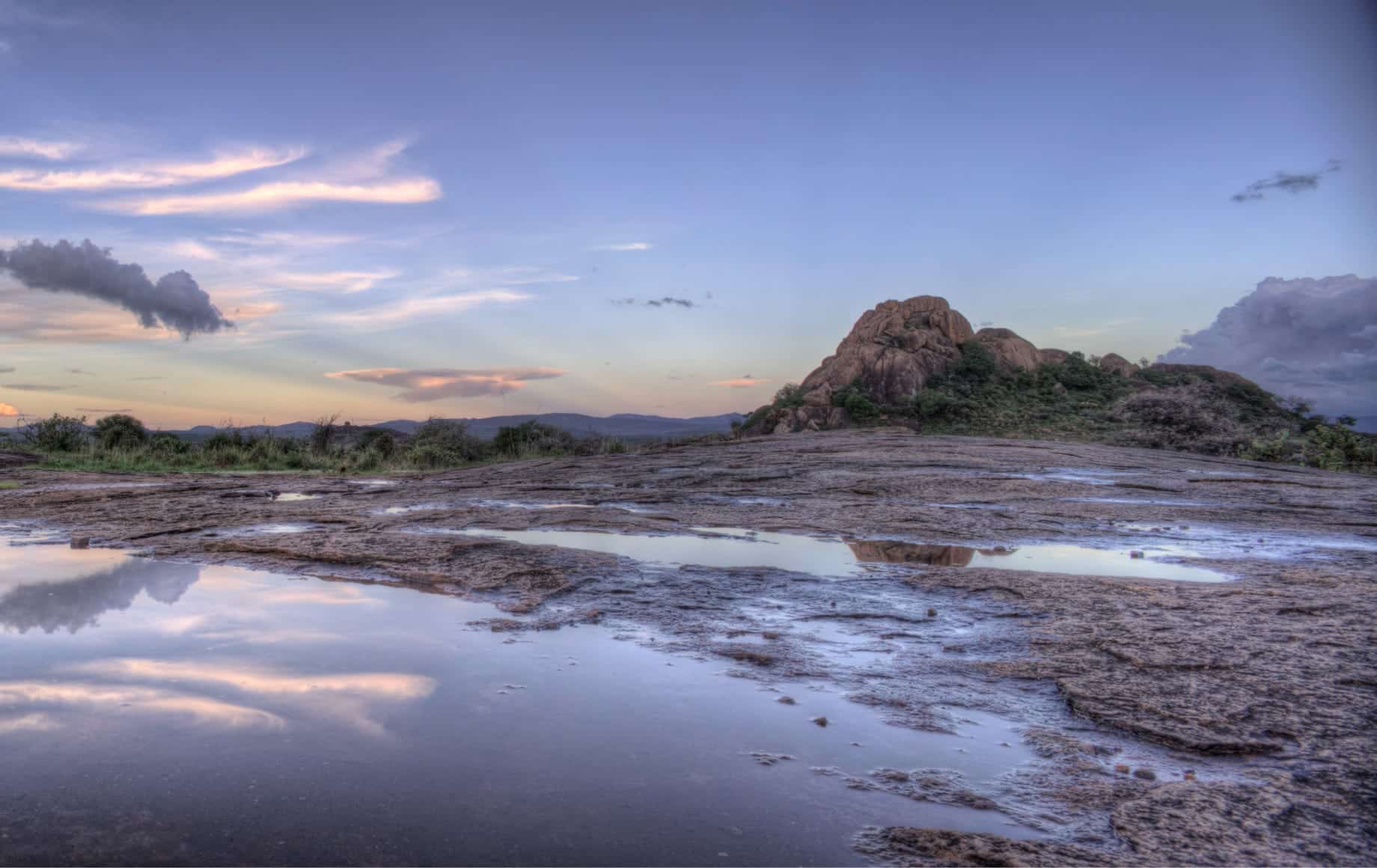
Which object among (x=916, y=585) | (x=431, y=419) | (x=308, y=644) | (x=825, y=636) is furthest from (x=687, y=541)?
(x=431, y=419)

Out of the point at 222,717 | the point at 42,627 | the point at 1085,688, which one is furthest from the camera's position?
the point at 42,627

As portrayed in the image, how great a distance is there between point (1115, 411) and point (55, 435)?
44.1 m

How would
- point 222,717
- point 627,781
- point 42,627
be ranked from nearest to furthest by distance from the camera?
point 627,781, point 222,717, point 42,627

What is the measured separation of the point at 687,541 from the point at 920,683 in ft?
15.4

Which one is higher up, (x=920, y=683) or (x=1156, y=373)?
(x=1156, y=373)

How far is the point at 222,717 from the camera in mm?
3148

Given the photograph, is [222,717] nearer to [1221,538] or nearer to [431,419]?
[1221,538]

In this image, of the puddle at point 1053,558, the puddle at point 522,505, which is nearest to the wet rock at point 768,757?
the puddle at point 1053,558

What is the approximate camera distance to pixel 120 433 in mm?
27672

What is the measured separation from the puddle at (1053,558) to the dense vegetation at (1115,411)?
1913 centimetres

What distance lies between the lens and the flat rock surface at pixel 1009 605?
2.55 meters

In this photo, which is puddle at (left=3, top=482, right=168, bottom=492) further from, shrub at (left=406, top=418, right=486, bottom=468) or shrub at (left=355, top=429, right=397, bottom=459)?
shrub at (left=355, top=429, right=397, bottom=459)

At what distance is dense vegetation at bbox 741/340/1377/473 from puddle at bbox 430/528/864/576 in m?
21.2

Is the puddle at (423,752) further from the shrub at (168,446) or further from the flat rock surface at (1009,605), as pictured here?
the shrub at (168,446)
